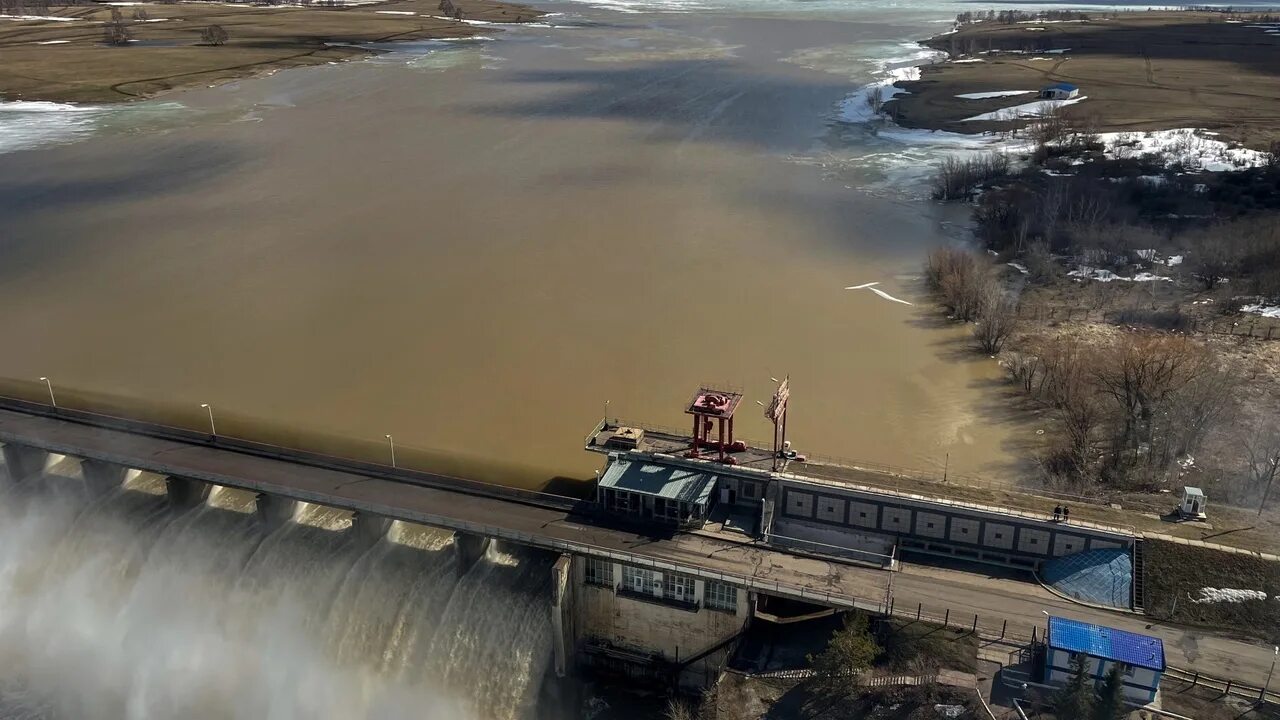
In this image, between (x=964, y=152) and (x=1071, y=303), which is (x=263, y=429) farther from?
(x=964, y=152)

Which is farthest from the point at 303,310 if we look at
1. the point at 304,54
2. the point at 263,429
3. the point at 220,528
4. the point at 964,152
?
the point at 304,54

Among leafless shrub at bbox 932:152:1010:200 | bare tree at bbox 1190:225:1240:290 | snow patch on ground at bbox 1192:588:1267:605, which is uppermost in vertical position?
leafless shrub at bbox 932:152:1010:200

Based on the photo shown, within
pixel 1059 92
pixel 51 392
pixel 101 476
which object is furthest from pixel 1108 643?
pixel 1059 92

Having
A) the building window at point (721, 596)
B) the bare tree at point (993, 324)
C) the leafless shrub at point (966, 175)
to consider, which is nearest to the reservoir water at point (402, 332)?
the bare tree at point (993, 324)

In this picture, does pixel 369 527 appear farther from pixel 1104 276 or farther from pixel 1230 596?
pixel 1104 276

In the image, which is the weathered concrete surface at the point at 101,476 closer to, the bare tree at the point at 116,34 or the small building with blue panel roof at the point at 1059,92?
the small building with blue panel roof at the point at 1059,92

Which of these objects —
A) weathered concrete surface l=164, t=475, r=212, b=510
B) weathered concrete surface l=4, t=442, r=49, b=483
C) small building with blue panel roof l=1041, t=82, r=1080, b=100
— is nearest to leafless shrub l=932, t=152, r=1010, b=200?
small building with blue panel roof l=1041, t=82, r=1080, b=100

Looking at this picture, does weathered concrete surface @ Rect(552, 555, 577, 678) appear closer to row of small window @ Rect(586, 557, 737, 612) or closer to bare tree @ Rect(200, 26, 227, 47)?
row of small window @ Rect(586, 557, 737, 612)
